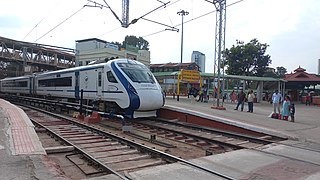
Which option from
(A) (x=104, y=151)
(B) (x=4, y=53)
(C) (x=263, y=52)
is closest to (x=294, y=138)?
(A) (x=104, y=151)

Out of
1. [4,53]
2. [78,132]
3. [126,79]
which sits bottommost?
→ [78,132]

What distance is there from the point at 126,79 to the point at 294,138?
25.3ft

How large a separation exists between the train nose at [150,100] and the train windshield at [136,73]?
69cm

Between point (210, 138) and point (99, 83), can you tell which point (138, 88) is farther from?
point (210, 138)

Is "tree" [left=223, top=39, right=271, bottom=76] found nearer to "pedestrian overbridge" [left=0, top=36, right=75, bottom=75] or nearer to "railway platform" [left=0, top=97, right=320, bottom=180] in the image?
"pedestrian overbridge" [left=0, top=36, right=75, bottom=75]

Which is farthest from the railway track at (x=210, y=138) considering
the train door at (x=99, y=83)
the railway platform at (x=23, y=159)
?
the railway platform at (x=23, y=159)

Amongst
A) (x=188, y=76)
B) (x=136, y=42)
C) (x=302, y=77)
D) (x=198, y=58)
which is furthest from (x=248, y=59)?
(x=136, y=42)

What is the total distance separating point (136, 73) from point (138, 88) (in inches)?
43.8

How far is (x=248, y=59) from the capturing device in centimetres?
4756

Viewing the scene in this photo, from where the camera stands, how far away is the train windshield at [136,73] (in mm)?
14570

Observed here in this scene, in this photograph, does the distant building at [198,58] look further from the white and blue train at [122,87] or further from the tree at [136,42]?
the white and blue train at [122,87]

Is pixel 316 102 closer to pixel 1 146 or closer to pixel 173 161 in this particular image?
pixel 173 161

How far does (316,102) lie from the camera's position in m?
35.2

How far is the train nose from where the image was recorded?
1408cm
